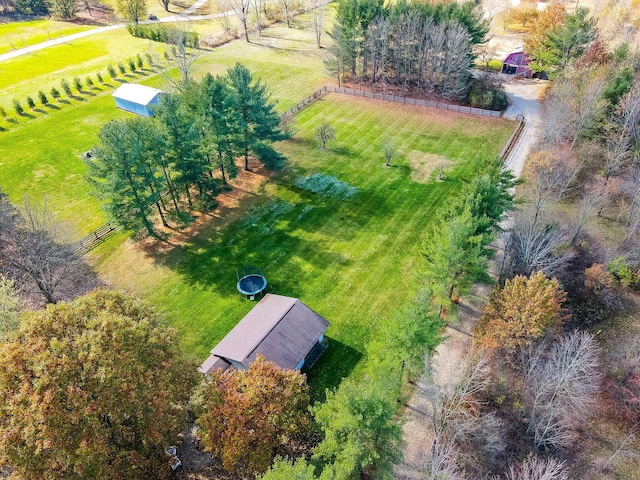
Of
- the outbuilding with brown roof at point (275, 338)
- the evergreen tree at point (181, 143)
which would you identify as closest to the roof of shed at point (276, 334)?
the outbuilding with brown roof at point (275, 338)

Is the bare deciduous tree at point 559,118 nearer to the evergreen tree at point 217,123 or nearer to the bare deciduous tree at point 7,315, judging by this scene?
the evergreen tree at point 217,123

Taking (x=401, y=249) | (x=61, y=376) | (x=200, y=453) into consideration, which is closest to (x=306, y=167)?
(x=401, y=249)

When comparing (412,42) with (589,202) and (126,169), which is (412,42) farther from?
(126,169)

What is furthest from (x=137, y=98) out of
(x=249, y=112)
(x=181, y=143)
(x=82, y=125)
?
(x=181, y=143)

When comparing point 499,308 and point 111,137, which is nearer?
point 499,308

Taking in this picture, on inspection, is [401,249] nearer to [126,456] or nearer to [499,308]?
[499,308]
